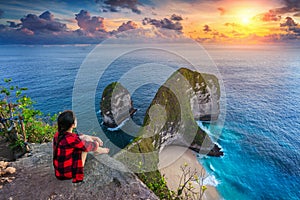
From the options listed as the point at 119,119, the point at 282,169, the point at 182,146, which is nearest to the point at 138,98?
the point at 119,119

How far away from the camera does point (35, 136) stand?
7.79m

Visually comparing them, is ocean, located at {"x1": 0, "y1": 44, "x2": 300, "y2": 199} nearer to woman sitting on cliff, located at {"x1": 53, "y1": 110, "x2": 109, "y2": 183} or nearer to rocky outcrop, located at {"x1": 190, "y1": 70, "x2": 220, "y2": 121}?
rocky outcrop, located at {"x1": 190, "y1": 70, "x2": 220, "y2": 121}

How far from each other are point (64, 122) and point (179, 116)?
86.2 feet

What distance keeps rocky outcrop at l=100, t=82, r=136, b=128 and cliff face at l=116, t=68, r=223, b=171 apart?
10.9 m

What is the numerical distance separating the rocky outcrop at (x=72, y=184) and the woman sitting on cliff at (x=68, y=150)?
1.03 ft

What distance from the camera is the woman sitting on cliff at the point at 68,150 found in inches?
171

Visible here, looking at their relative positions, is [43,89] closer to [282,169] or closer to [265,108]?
[282,169]

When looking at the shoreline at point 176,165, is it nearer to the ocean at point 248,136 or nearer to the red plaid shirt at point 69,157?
the ocean at point 248,136

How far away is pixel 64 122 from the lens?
430cm

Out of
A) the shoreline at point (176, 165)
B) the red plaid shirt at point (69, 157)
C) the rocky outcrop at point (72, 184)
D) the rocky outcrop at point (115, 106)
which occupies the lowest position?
the shoreline at point (176, 165)

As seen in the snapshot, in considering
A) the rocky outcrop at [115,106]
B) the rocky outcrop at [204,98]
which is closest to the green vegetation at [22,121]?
the rocky outcrop at [115,106]

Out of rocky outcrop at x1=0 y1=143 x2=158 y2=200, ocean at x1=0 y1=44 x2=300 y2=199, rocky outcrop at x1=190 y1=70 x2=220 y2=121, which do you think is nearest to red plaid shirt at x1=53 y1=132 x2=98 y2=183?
rocky outcrop at x1=0 y1=143 x2=158 y2=200

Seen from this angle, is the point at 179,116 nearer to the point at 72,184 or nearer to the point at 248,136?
the point at 248,136

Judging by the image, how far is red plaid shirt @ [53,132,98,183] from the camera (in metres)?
4.37
